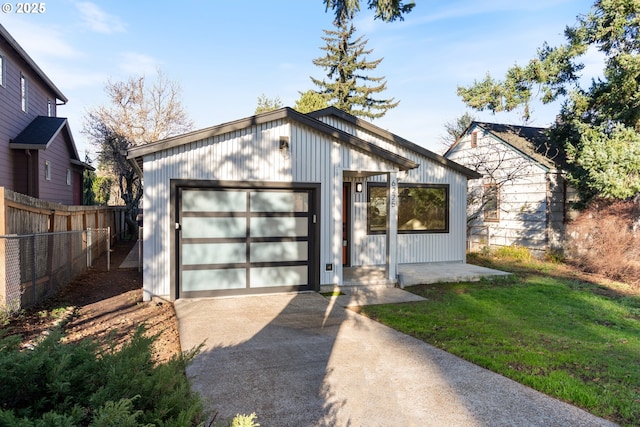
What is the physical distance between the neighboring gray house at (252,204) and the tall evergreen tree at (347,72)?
73.6ft

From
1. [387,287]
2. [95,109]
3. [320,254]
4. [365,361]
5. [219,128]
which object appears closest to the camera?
[365,361]

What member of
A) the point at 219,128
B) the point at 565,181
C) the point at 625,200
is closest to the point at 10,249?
the point at 219,128

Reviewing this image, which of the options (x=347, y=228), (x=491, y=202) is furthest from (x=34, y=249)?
(x=491, y=202)

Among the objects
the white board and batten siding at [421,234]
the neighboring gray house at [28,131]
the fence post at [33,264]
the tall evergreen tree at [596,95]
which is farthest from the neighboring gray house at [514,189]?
the neighboring gray house at [28,131]

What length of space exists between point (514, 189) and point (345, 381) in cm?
1284

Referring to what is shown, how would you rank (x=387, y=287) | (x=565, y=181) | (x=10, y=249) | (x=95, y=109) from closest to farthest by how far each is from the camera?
(x=10, y=249) < (x=387, y=287) < (x=565, y=181) < (x=95, y=109)

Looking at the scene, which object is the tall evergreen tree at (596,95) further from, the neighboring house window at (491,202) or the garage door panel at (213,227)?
the garage door panel at (213,227)

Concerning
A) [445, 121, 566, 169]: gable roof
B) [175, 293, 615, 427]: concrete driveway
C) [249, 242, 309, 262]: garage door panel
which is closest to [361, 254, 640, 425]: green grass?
[175, 293, 615, 427]: concrete driveway

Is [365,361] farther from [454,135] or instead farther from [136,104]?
[454,135]

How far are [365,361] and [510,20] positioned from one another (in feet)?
36.0

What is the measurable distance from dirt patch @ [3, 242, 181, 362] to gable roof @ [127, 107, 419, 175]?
2.55 meters

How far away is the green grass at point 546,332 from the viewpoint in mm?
3736

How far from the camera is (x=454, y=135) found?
95.7 ft

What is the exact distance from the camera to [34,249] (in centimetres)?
616
